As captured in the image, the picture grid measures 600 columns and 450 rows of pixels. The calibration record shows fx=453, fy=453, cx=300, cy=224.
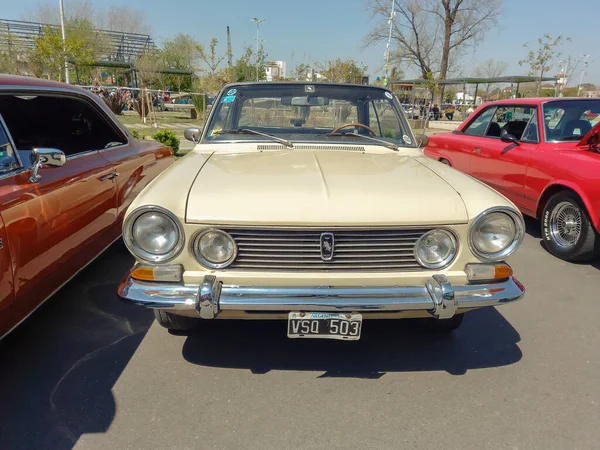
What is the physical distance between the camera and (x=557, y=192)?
4.67 m

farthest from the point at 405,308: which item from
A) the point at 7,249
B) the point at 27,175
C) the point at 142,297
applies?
the point at 27,175

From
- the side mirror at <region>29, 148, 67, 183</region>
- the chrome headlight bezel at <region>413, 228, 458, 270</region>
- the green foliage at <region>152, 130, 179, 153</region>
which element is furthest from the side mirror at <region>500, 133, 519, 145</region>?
the green foliage at <region>152, 130, 179, 153</region>

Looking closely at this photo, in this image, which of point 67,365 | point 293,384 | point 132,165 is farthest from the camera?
point 132,165

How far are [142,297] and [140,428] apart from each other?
2.01 ft

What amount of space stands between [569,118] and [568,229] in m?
1.40

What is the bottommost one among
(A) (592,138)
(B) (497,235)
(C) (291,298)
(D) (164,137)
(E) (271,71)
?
(C) (291,298)

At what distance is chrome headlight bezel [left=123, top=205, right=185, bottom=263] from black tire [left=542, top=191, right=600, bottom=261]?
12.4 feet

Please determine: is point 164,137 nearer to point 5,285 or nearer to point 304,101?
point 304,101

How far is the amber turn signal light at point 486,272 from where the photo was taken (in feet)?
7.66

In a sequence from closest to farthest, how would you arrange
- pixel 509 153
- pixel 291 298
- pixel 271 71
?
pixel 291 298 < pixel 509 153 < pixel 271 71

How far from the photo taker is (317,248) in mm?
2260

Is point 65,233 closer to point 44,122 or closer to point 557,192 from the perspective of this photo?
point 44,122

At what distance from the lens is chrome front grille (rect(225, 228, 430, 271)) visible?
223cm

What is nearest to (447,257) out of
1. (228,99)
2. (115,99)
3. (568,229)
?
(228,99)
